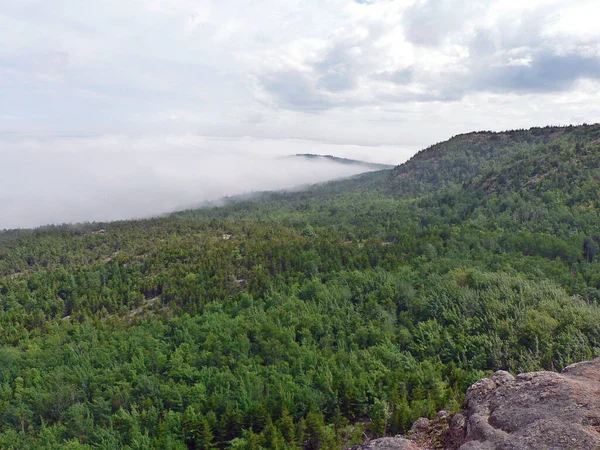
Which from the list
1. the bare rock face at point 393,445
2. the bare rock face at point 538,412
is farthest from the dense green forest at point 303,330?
the bare rock face at point 538,412

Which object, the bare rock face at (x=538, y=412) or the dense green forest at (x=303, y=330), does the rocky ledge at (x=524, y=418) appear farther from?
the dense green forest at (x=303, y=330)

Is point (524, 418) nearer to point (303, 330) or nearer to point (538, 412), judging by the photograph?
point (538, 412)

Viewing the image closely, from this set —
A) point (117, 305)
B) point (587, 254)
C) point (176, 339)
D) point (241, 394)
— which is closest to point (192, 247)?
point (117, 305)

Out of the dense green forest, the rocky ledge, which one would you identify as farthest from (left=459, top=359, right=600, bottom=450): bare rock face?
the dense green forest

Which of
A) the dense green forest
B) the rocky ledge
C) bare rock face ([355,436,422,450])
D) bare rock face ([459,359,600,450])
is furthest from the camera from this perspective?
the dense green forest

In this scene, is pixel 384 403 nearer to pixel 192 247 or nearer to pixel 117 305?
pixel 117 305

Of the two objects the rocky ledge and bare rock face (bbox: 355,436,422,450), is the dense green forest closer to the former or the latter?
the rocky ledge

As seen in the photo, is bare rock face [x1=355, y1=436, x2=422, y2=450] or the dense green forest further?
the dense green forest
